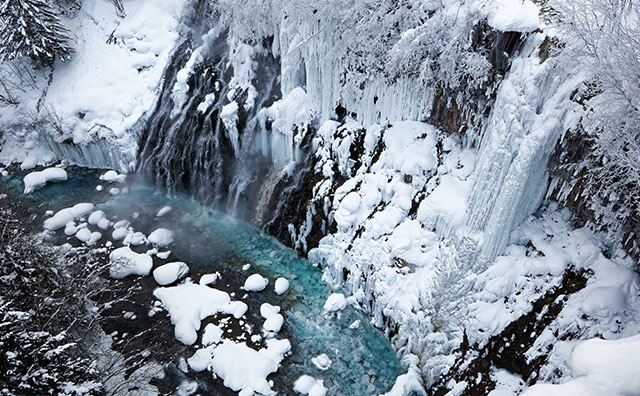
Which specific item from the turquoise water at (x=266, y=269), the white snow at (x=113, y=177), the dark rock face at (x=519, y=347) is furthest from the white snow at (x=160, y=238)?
the dark rock face at (x=519, y=347)

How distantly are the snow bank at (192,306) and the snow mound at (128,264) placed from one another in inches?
39.3

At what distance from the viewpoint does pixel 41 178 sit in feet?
47.1

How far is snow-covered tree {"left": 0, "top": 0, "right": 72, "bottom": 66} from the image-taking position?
1420 cm

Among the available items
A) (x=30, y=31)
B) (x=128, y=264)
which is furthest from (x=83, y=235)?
(x=30, y=31)

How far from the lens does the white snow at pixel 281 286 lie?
10117 millimetres

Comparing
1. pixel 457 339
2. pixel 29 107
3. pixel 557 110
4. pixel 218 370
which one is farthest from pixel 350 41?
pixel 29 107

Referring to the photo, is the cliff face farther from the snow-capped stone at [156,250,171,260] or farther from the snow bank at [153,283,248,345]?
the snow bank at [153,283,248,345]

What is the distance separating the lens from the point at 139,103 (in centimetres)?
1494

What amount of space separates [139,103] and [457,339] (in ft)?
45.7

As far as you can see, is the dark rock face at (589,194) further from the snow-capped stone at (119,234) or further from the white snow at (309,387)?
the snow-capped stone at (119,234)

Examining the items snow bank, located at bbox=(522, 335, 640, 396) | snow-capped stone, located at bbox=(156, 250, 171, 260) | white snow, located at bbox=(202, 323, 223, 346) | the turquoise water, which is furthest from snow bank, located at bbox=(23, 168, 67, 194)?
snow bank, located at bbox=(522, 335, 640, 396)

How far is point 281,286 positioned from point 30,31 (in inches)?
565

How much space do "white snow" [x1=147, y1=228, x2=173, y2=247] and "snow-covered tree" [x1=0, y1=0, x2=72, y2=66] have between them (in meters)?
9.64

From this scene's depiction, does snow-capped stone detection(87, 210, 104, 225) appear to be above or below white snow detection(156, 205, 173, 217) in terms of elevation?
below
